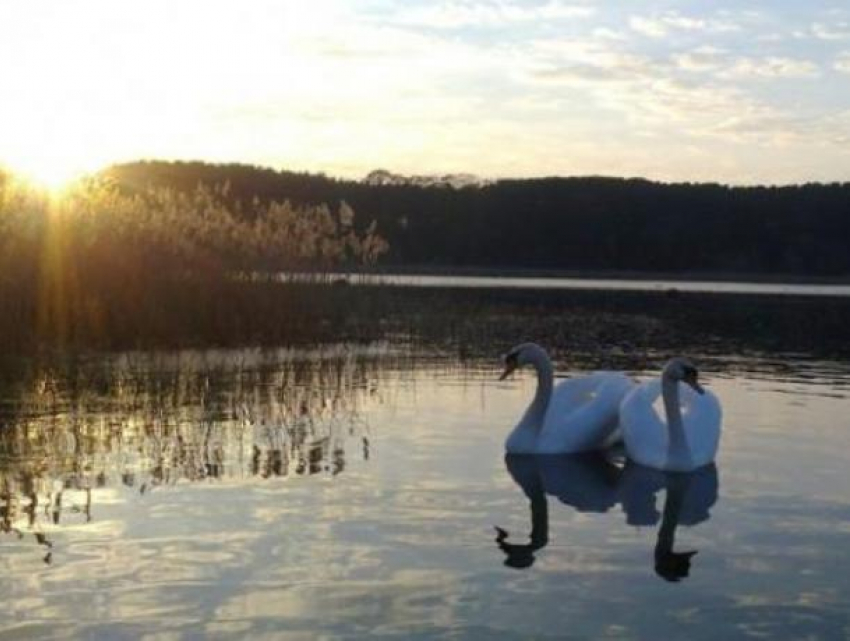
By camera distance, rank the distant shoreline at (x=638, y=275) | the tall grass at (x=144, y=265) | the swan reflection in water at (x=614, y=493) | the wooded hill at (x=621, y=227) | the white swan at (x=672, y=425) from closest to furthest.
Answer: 1. the swan reflection in water at (x=614, y=493)
2. the white swan at (x=672, y=425)
3. the tall grass at (x=144, y=265)
4. the distant shoreline at (x=638, y=275)
5. the wooded hill at (x=621, y=227)

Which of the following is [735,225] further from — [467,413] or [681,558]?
[681,558]

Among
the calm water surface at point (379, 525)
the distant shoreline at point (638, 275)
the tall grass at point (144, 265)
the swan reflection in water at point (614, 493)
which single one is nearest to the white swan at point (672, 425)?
the swan reflection in water at point (614, 493)

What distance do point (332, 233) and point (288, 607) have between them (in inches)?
525

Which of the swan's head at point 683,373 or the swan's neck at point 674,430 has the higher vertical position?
the swan's head at point 683,373

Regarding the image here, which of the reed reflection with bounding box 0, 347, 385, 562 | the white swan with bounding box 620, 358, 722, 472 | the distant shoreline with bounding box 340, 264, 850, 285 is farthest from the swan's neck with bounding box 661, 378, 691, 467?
the distant shoreline with bounding box 340, 264, 850, 285

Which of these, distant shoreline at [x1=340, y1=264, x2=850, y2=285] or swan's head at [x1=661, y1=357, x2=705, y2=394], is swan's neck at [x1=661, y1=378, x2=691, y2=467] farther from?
distant shoreline at [x1=340, y1=264, x2=850, y2=285]

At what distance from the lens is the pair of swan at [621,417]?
35.1 feet

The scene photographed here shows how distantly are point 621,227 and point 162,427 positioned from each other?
82056 millimetres

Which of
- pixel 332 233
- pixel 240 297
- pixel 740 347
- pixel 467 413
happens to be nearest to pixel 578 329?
pixel 740 347

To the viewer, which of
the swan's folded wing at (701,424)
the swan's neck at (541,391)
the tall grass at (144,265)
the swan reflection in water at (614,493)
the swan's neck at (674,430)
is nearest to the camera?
the swan reflection in water at (614,493)

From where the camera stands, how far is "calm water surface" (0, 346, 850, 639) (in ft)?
19.9

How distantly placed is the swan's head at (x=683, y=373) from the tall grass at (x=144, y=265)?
731 cm

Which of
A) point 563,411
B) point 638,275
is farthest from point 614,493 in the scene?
point 638,275

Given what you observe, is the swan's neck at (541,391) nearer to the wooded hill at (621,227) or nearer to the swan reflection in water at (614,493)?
the swan reflection in water at (614,493)
